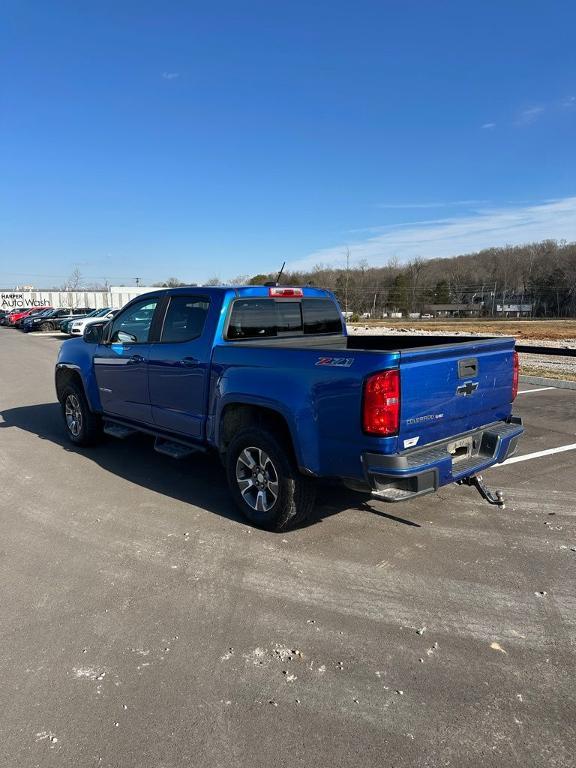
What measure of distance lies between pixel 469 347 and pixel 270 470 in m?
1.80

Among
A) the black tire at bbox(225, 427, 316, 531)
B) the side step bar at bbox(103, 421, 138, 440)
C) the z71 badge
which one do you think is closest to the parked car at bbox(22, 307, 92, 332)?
the side step bar at bbox(103, 421, 138, 440)

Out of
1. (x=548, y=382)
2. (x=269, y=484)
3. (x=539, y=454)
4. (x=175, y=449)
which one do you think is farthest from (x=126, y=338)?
(x=548, y=382)

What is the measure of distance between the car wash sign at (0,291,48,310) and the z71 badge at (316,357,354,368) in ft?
277

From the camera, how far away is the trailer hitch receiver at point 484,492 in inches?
173

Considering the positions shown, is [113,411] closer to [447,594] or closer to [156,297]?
[156,297]

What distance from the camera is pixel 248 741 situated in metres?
2.32

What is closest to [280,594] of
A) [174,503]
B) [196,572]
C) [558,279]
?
[196,572]

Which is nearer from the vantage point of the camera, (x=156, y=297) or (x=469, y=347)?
(x=469, y=347)

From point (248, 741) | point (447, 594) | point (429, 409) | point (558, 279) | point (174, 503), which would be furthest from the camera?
point (558, 279)

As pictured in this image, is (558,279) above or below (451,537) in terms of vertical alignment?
above

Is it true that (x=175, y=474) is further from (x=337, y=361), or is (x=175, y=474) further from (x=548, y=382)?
(x=548, y=382)

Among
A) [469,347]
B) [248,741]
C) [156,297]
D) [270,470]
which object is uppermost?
[156,297]

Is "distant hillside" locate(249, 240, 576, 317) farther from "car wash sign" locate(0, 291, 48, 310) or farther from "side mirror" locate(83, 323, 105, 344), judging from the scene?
"side mirror" locate(83, 323, 105, 344)

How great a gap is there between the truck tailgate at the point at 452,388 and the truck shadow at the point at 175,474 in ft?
3.68
